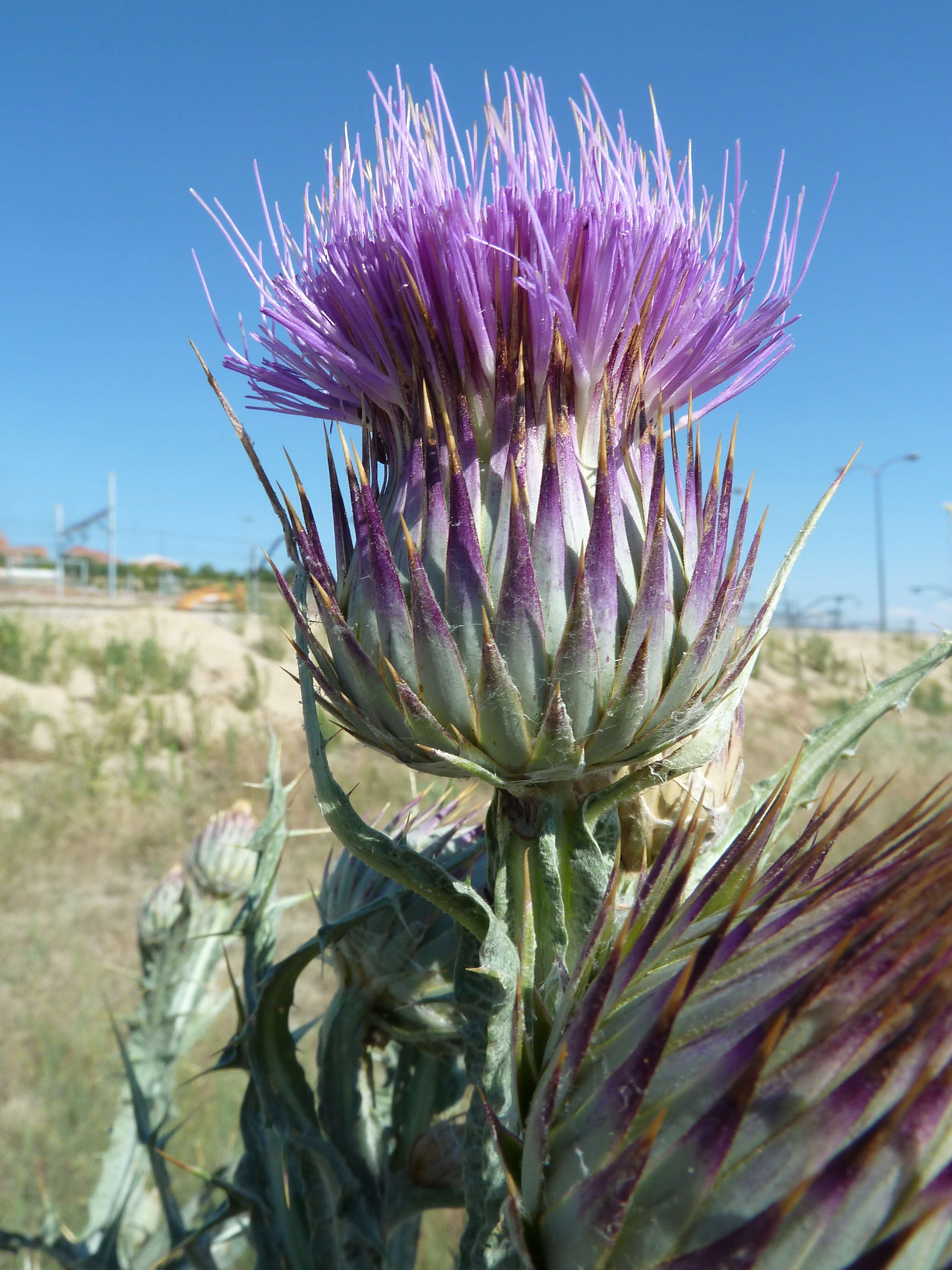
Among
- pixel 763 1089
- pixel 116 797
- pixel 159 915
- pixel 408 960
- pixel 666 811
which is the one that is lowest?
pixel 116 797

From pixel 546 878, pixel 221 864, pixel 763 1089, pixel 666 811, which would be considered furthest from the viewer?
pixel 221 864

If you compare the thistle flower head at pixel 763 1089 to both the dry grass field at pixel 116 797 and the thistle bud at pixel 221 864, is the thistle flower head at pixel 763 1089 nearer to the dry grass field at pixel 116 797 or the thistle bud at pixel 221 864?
the dry grass field at pixel 116 797

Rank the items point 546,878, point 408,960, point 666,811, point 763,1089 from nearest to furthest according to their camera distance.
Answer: point 763,1089, point 546,878, point 666,811, point 408,960

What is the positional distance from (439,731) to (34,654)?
16.0 m

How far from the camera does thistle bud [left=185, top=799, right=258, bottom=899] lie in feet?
10.5

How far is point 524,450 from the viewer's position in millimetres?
1446

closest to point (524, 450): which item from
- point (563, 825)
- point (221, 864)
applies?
point (563, 825)

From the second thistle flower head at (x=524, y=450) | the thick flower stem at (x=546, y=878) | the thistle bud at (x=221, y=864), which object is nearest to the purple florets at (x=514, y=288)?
the second thistle flower head at (x=524, y=450)

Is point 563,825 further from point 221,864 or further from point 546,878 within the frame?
point 221,864

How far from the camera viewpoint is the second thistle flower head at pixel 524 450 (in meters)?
1.32

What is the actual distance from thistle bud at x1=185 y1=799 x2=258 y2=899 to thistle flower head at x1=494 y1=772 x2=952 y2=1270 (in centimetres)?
233

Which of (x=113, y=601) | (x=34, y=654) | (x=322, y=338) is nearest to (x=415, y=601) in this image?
(x=322, y=338)

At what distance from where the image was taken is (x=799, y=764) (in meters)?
1.57

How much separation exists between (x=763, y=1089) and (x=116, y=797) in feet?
36.1
